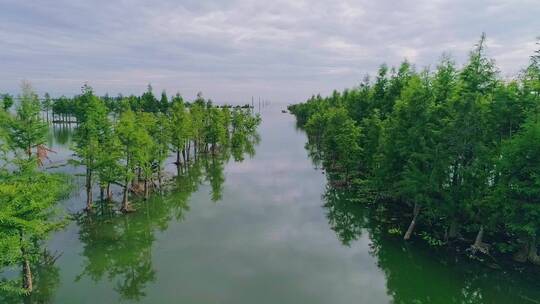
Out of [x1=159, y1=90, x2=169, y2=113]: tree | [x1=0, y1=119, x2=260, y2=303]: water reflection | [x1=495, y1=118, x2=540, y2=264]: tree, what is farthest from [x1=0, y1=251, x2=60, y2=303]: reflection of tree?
[x1=159, y1=90, x2=169, y2=113]: tree

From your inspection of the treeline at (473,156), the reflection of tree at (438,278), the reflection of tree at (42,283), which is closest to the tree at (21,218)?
the reflection of tree at (42,283)

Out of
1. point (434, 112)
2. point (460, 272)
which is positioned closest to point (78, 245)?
point (460, 272)

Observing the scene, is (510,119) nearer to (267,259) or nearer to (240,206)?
(267,259)

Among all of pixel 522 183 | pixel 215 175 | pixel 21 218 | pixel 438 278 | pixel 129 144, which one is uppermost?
pixel 129 144

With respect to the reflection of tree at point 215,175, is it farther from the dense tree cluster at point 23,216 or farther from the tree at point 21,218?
the tree at point 21,218

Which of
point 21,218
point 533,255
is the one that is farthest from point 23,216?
point 533,255

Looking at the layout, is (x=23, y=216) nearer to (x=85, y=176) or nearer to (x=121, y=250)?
(x=121, y=250)

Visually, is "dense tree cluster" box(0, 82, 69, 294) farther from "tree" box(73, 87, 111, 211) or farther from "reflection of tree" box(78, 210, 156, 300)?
"tree" box(73, 87, 111, 211)
